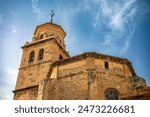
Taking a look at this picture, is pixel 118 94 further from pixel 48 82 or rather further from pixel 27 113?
pixel 27 113

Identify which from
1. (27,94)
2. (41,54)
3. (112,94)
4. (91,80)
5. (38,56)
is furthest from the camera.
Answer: (41,54)

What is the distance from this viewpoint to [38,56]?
2378 cm

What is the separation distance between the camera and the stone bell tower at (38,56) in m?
21.3

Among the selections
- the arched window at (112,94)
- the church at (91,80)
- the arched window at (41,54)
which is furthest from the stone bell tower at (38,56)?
the arched window at (112,94)

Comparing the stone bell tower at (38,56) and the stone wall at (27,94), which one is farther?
the stone bell tower at (38,56)

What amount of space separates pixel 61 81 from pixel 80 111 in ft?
29.7

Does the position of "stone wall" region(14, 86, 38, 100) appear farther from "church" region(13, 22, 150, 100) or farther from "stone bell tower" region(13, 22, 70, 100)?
"church" region(13, 22, 150, 100)

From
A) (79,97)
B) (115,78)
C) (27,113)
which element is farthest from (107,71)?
(27,113)

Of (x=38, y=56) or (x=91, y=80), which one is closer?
(x=91, y=80)

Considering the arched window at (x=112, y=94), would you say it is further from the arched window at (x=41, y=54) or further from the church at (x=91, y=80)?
the arched window at (x=41, y=54)

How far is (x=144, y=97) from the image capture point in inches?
452

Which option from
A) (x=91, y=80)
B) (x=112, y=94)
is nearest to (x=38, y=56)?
(x=91, y=80)

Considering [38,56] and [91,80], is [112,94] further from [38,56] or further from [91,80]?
[38,56]

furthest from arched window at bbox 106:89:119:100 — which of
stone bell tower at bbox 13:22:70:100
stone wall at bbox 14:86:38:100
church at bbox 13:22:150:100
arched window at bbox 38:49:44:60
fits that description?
arched window at bbox 38:49:44:60
